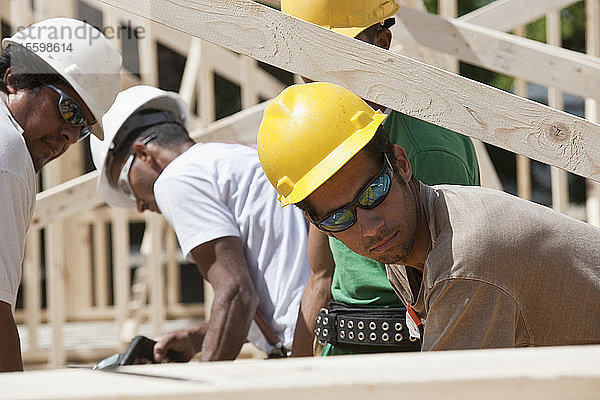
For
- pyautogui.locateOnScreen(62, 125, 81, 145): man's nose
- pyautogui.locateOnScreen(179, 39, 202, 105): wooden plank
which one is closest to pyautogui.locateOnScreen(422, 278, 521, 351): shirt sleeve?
pyautogui.locateOnScreen(62, 125, 81, 145): man's nose

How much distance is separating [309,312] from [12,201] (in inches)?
42.7

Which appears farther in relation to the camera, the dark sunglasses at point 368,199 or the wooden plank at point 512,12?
the wooden plank at point 512,12

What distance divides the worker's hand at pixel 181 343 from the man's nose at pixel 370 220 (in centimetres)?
161

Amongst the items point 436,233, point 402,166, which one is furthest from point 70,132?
point 436,233

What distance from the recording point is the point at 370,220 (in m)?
1.94

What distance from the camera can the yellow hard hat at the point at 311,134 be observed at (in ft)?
6.43

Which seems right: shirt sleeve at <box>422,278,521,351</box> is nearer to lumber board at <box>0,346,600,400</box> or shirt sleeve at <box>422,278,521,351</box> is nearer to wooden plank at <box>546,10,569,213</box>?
lumber board at <box>0,346,600,400</box>

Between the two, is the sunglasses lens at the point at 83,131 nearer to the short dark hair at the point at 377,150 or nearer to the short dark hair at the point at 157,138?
the short dark hair at the point at 157,138

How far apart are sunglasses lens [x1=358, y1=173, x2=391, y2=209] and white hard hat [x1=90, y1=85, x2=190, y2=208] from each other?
1.78 meters

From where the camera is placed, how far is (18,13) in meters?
5.29

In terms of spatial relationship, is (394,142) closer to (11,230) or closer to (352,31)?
(352,31)

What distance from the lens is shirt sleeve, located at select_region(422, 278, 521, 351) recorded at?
67.7 inches

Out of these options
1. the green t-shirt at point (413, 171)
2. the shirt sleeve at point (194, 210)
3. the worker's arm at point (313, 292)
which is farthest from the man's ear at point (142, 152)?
the green t-shirt at point (413, 171)

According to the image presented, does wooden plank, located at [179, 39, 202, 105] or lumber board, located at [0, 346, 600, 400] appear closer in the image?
lumber board, located at [0, 346, 600, 400]
